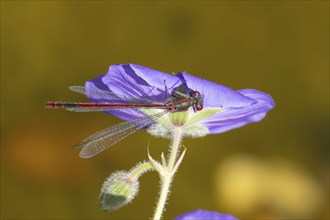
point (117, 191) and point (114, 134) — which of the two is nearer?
point (117, 191)

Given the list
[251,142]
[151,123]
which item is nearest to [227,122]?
[151,123]

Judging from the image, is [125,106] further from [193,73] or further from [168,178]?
[193,73]

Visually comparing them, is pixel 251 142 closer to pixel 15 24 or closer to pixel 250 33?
pixel 250 33

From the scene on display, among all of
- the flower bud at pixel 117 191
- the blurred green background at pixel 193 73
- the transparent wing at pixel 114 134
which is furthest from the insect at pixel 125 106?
the blurred green background at pixel 193 73

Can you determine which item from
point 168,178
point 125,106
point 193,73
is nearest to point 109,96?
point 125,106

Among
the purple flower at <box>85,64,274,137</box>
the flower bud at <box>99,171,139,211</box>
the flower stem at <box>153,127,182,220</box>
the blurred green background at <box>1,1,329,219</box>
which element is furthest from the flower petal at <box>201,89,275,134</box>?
the blurred green background at <box>1,1,329,219</box>
